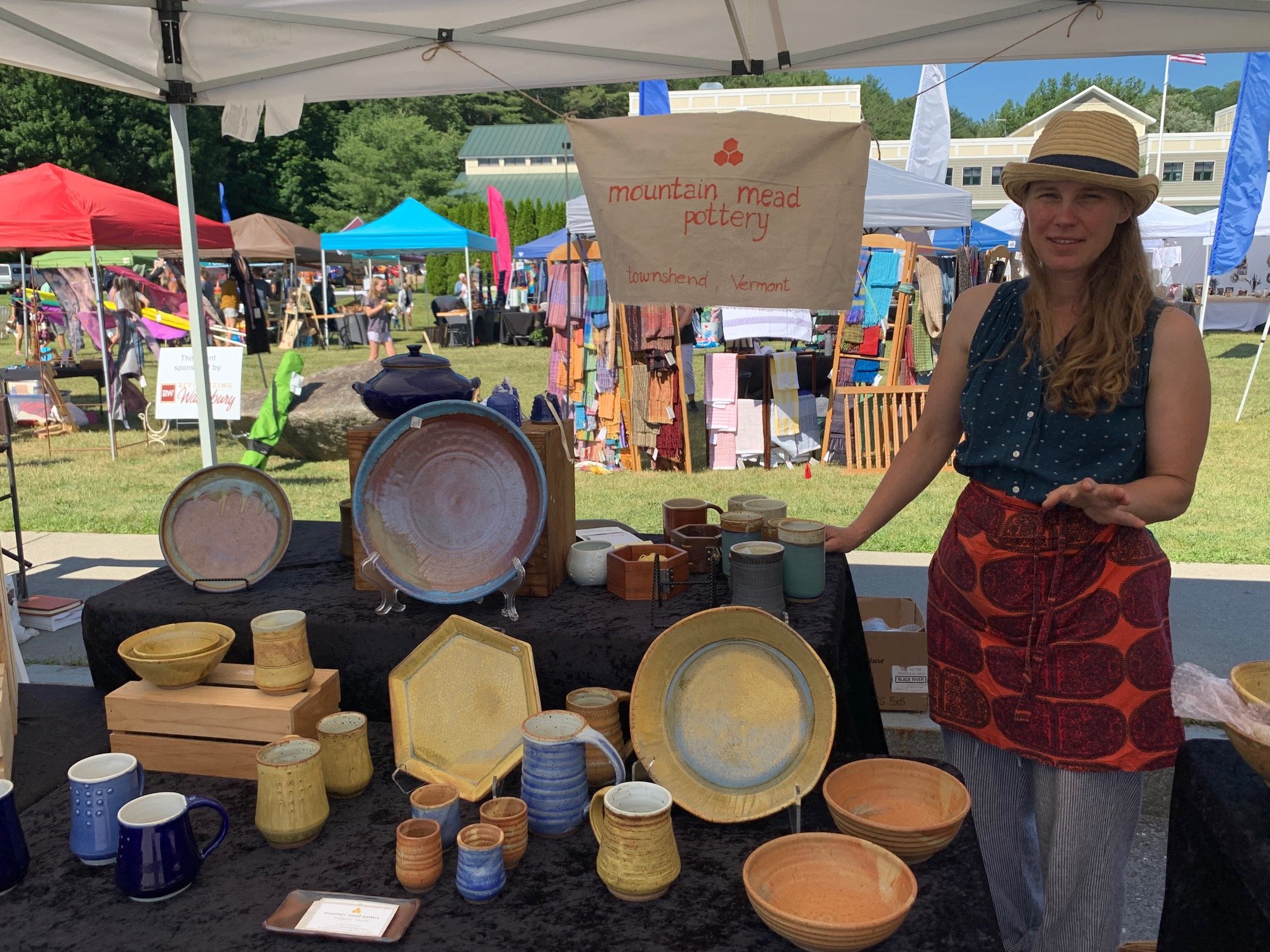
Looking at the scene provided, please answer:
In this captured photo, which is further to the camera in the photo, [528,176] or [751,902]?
[528,176]

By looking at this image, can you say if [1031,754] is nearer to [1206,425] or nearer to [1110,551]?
[1110,551]

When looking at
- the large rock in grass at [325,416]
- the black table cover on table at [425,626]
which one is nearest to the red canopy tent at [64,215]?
the large rock in grass at [325,416]

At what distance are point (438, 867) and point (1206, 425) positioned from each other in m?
1.47

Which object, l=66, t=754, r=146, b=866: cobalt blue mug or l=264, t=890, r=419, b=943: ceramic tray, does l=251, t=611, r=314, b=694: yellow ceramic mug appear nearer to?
l=66, t=754, r=146, b=866: cobalt blue mug

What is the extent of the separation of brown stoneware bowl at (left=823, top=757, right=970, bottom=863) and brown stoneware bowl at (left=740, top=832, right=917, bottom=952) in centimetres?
5

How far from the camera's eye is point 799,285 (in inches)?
108

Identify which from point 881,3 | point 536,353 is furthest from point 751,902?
point 536,353

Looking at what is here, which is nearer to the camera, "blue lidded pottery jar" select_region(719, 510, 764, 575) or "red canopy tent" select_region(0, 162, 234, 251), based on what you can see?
"blue lidded pottery jar" select_region(719, 510, 764, 575)

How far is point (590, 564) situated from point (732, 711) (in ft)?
1.96

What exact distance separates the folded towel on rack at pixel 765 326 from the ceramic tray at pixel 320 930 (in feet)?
22.2

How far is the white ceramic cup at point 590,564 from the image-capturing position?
2203 millimetres

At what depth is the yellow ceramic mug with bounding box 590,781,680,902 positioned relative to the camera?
1.41 metres

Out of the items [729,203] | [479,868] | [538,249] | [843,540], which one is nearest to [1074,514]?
[843,540]

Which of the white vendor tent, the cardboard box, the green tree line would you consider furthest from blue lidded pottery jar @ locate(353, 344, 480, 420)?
the green tree line
